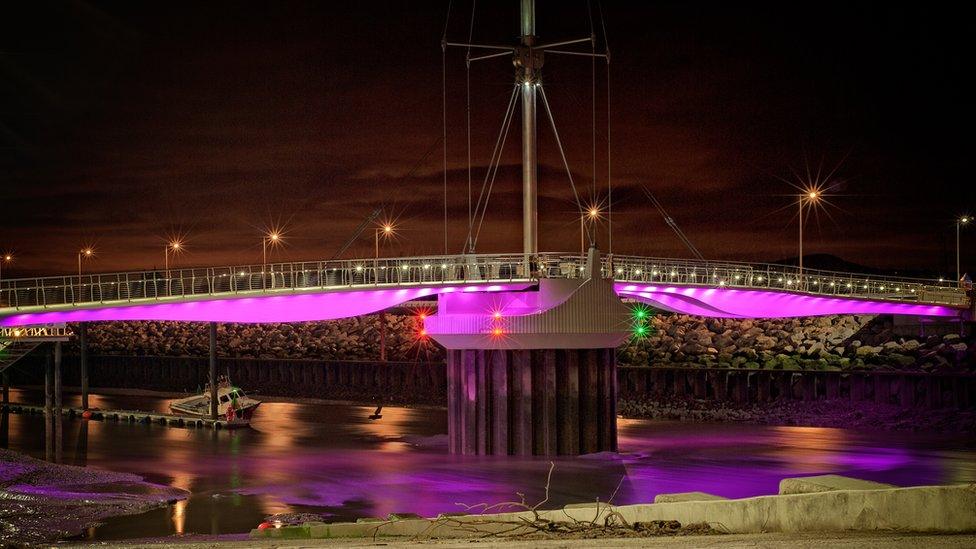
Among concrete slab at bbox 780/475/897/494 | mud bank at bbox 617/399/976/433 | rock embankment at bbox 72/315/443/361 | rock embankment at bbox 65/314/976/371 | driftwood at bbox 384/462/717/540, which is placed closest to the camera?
concrete slab at bbox 780/475/897/494

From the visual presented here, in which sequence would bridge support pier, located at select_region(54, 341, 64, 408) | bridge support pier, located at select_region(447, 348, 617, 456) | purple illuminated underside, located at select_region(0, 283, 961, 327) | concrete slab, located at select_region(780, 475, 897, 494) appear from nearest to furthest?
concrete slab, located at select_region(780, 475, 897, 494) < purple illuminated underside, located at select_region(0, 283, 961, 327) < bridge support pier, located at select_region(447, 348, 617, 456) < bridge support pier, located at select_region(54, 341, 64, 408)

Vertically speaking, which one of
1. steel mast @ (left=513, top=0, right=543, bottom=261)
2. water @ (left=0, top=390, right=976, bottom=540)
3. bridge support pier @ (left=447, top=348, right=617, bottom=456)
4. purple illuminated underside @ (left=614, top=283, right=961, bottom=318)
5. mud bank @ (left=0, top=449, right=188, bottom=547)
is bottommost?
water @ (left=0, top=390, right=976, bottom=540)

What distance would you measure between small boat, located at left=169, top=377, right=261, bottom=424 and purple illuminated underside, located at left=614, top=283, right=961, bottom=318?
22.4 metres

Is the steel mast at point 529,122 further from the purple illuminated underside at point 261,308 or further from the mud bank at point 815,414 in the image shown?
the mud bank at point 815,414

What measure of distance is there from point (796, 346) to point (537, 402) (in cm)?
3601

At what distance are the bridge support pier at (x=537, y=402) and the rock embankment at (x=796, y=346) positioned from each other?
23368mm

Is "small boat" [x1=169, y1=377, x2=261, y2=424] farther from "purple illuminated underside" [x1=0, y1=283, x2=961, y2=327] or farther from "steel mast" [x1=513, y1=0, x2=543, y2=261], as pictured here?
"steel mast" [x1=513, y1=0, x2=543, y2=261]

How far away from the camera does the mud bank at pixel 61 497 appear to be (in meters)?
30.1

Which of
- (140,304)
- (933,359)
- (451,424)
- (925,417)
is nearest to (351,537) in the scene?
(140,304)

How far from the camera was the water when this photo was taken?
116ft

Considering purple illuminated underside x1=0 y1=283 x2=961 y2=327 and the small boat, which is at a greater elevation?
purple illuminated underside x1=0 y1=283 x2=961 y2=327

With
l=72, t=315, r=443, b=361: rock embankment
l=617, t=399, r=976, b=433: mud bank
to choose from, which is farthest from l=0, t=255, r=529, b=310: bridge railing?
l=72, t=315, r=443, b=361: rock embankment

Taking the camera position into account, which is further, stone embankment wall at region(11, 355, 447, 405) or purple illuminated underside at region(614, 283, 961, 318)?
stone embankment wall at region(11, 355, 447, 405)

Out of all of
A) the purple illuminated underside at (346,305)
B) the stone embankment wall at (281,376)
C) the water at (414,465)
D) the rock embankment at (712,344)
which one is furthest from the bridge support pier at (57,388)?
the rock embankment at (712,344)
